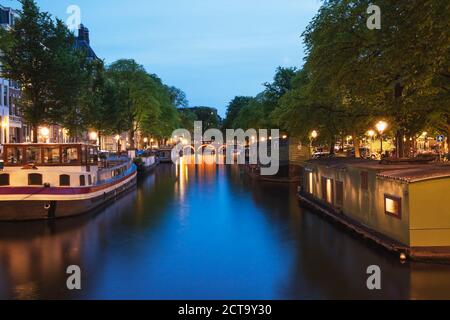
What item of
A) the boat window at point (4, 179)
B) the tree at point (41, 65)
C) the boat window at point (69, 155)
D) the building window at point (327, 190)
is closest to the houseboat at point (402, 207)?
the building window at point (327, 190)

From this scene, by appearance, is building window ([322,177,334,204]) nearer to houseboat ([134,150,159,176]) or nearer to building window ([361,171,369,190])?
building window ([361,171,369,190])

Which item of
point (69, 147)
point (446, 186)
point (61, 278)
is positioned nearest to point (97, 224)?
point (69, 147)

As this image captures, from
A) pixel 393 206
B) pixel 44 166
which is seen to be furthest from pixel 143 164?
pixel 393 206

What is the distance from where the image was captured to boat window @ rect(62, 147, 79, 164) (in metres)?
31.3

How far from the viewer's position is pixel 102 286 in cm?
1675

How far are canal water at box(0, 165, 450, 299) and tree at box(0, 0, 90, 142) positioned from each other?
15288 mm

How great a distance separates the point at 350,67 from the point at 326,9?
7373mm

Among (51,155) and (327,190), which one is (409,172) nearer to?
(327,190)

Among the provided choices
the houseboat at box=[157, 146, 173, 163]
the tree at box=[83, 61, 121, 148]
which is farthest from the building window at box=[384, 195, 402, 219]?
the houseboat at box=[157, 146, 173, 163]

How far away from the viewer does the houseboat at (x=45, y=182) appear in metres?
28.6

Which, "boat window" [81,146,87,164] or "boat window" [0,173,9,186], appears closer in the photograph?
"boat window" [0,173,9,186]
